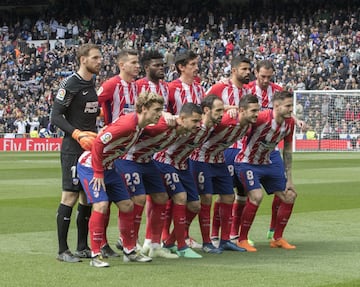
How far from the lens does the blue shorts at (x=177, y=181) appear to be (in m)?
9.20

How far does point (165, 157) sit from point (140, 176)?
1.58 feet

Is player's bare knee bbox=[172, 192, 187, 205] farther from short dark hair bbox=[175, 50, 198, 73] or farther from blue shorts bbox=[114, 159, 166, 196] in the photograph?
short dark hair bbox=[175, 50, 198, 73]

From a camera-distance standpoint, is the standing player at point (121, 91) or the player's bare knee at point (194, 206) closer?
the standing player at point (121, 91)

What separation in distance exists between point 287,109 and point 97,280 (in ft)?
11.0

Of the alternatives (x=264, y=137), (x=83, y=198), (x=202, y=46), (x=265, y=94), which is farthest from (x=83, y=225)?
(x=202, y=46)

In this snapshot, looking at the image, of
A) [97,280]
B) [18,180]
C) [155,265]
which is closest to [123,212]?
[155,265]

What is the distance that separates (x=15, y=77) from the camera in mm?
45188

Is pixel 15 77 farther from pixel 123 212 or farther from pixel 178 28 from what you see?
pixel 123 212

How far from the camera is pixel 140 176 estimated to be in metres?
9.01

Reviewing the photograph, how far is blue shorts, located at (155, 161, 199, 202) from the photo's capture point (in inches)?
362

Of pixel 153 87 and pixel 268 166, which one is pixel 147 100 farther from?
pixel 268 166

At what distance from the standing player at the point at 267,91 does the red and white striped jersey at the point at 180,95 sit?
0.87 m

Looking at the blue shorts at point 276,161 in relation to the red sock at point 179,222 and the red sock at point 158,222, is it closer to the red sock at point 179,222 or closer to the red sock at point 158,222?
the red sock at point 179,222

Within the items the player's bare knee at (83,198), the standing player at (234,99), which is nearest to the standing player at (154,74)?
the standing player at (234,99)
